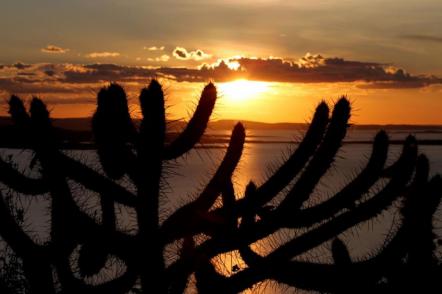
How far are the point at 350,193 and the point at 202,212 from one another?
4.29ft

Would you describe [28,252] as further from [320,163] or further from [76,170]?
[320,163]

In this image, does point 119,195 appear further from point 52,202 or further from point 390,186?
point 390,186

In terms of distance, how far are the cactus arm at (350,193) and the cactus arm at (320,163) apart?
21 centimetres

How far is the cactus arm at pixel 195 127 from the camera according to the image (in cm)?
469

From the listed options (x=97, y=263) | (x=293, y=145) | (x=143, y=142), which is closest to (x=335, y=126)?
(x=293, y=145)

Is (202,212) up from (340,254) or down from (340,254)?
up

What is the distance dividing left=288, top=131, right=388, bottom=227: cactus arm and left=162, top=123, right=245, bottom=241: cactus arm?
2.35 feet

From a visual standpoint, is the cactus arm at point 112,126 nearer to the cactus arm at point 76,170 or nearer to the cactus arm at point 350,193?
the cactus arm at point 76,170

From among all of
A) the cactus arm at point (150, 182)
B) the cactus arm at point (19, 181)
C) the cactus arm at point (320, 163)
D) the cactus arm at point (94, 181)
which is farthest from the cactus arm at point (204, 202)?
the cactus arm at point (19, 181)

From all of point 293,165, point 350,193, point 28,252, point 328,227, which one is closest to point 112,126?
point 28,252

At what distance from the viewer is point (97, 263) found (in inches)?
211

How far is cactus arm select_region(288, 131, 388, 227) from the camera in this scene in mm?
5371

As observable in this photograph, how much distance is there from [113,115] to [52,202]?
0.88 metres

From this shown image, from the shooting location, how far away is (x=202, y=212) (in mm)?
5031
